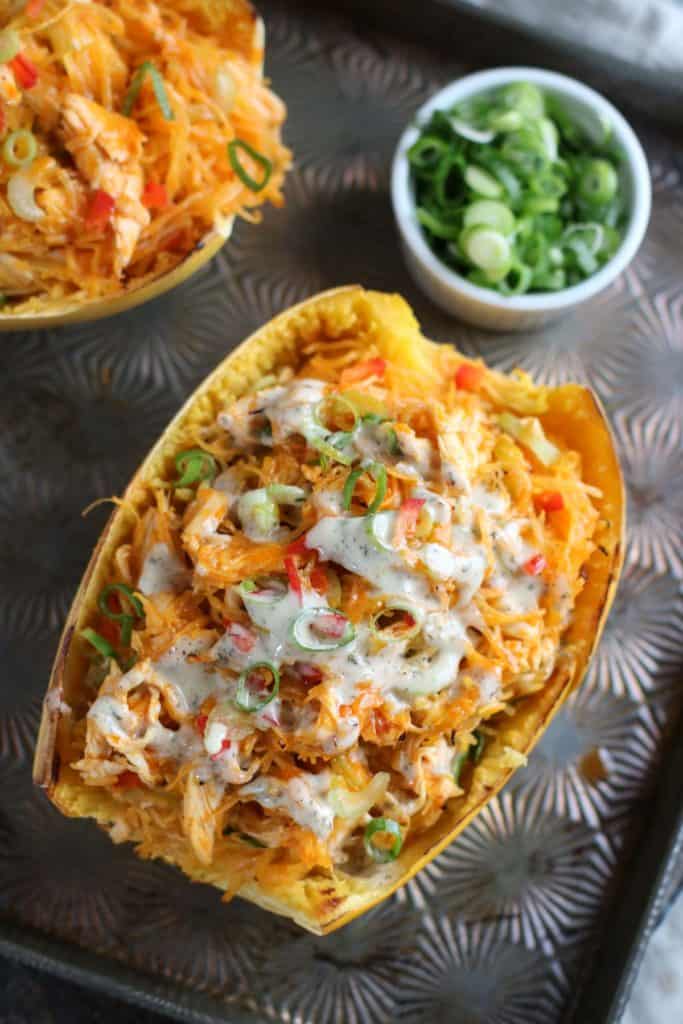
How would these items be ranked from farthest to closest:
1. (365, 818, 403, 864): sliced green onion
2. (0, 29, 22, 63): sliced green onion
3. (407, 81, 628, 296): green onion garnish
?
(407, 81, 628, 296): green onion garnish, (0, 29, 22, 63): sliced green onion, (365, 818, 403, 864): sliced green onion

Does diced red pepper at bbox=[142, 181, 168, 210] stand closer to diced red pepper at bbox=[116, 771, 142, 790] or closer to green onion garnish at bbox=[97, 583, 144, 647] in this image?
green onion garnish at bbox=[97, 583, 144, 647]

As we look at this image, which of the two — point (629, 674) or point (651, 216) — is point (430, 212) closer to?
point (651, 216)

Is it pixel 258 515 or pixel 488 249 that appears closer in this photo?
pixel 258 515

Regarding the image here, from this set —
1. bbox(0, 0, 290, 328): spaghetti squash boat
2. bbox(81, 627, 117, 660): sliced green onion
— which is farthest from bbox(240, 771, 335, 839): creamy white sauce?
bbox(0, 0, 290, 328): spaghetti squash boat

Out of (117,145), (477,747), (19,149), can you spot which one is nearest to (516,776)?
(477,747)

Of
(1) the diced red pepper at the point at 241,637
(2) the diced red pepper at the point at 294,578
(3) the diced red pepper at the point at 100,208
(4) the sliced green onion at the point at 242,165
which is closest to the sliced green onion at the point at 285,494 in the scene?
(2) the diced red pepper at the point at 294,578

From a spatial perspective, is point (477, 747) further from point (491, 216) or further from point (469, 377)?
point (491, 216)
